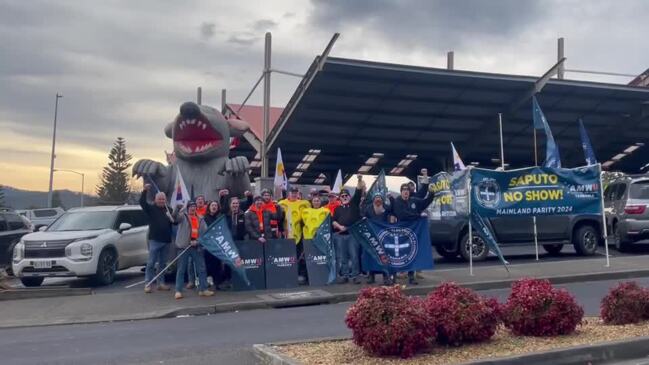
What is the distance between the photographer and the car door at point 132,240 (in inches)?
670

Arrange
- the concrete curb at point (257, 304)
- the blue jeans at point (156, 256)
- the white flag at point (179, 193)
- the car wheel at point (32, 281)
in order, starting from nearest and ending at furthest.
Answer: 1. the concrete curb at point (257, 304)
2. the blue jeans at point (156, 256)
3. the white flag at point (179, 193)
4. the car wheel at point (32, 281)

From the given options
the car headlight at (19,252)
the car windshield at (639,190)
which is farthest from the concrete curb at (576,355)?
the car windshield at (639,190)

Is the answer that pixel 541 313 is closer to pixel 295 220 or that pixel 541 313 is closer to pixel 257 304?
pixel 257 304

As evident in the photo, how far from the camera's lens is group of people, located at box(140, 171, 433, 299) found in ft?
44.9

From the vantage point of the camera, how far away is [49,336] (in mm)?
10547

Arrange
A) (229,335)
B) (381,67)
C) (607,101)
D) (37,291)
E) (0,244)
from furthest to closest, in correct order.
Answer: (607,101), (381,67), (0,244), (37,291), (229,335)

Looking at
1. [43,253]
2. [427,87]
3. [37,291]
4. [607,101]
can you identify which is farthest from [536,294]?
[607,101]

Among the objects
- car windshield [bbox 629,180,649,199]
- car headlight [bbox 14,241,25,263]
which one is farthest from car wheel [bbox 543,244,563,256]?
car headlight [bbox 14,241,25,263]

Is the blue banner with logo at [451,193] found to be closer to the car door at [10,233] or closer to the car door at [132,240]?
the car door at [132,240]

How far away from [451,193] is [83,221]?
8180mm

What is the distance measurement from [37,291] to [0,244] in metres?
5.22

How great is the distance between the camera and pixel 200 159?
1581 centimetres

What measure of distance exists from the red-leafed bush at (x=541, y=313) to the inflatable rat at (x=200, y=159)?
26.5ft

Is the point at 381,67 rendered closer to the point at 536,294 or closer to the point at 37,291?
the point at 37,291
